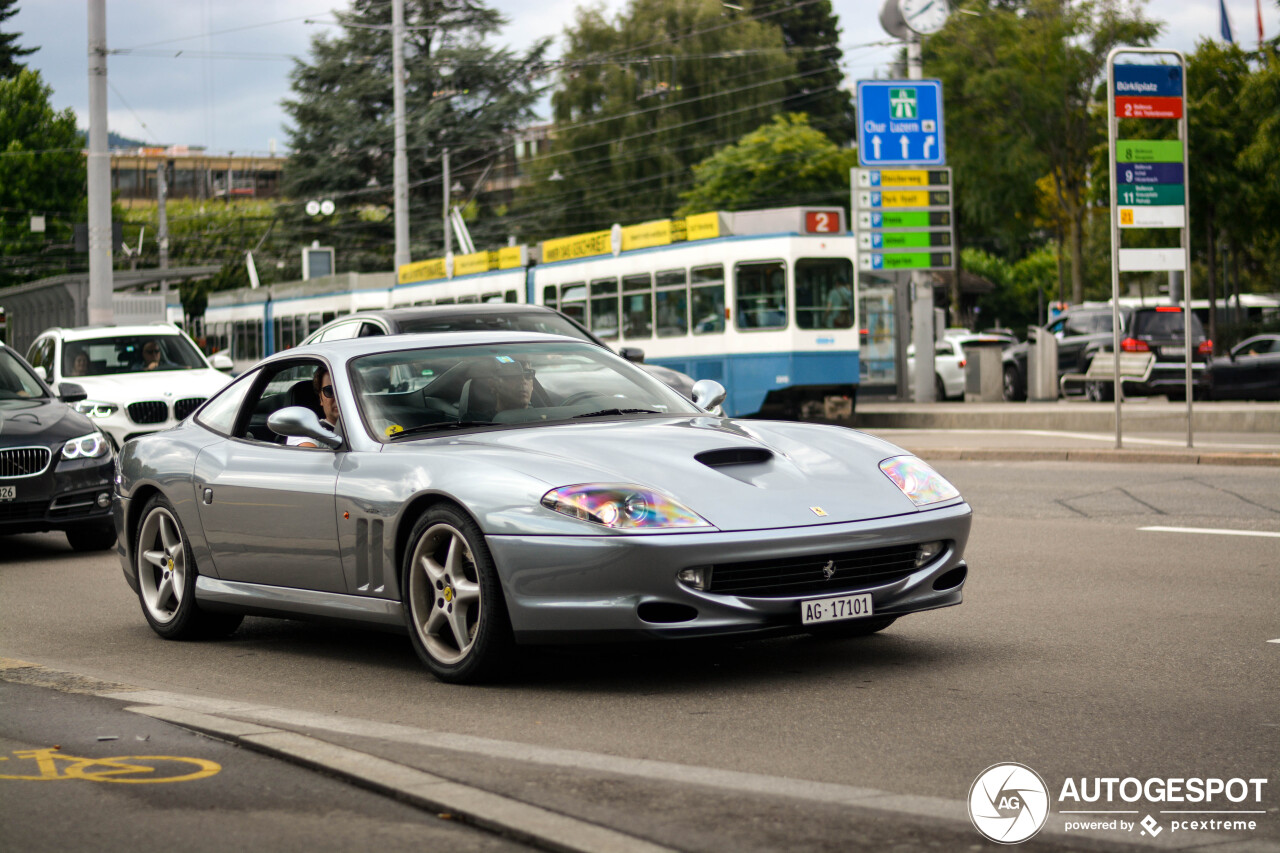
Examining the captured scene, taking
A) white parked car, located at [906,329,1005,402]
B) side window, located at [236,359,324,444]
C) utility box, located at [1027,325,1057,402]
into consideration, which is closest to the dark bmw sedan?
side window, located at [236,359,324,444]

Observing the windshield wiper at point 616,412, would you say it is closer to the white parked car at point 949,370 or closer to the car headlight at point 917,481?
the car headlight at point 917,481

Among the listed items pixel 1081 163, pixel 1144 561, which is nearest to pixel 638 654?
pixel 1144 561

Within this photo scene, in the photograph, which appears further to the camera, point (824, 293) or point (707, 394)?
point (824, 293)

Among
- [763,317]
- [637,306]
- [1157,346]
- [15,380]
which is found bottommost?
[15,380]

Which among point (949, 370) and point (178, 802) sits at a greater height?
point (949, 370)

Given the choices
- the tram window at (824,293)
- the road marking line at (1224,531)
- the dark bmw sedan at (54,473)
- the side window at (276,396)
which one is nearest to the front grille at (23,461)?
the dark bmw sedan at (54,473)

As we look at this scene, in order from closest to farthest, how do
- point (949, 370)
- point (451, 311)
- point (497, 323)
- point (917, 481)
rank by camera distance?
point (917, 481) < point (451, 311) < point (497, 323) < point (949, 370)

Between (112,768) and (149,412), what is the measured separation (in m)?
12.1

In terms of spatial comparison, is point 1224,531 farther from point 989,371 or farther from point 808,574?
point 989,371

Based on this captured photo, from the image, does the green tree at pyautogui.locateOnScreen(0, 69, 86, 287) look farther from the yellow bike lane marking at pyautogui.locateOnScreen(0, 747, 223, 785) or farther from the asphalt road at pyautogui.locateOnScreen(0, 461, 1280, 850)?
the yellow bike lane marking at pyautogui.locateOnScreen(0, 747, 223, 785)

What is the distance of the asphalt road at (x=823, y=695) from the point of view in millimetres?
4527

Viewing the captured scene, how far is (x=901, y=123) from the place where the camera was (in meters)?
29.6

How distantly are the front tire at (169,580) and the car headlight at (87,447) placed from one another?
3948 mm

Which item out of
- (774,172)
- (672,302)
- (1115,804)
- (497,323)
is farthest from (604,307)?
(774,172)
